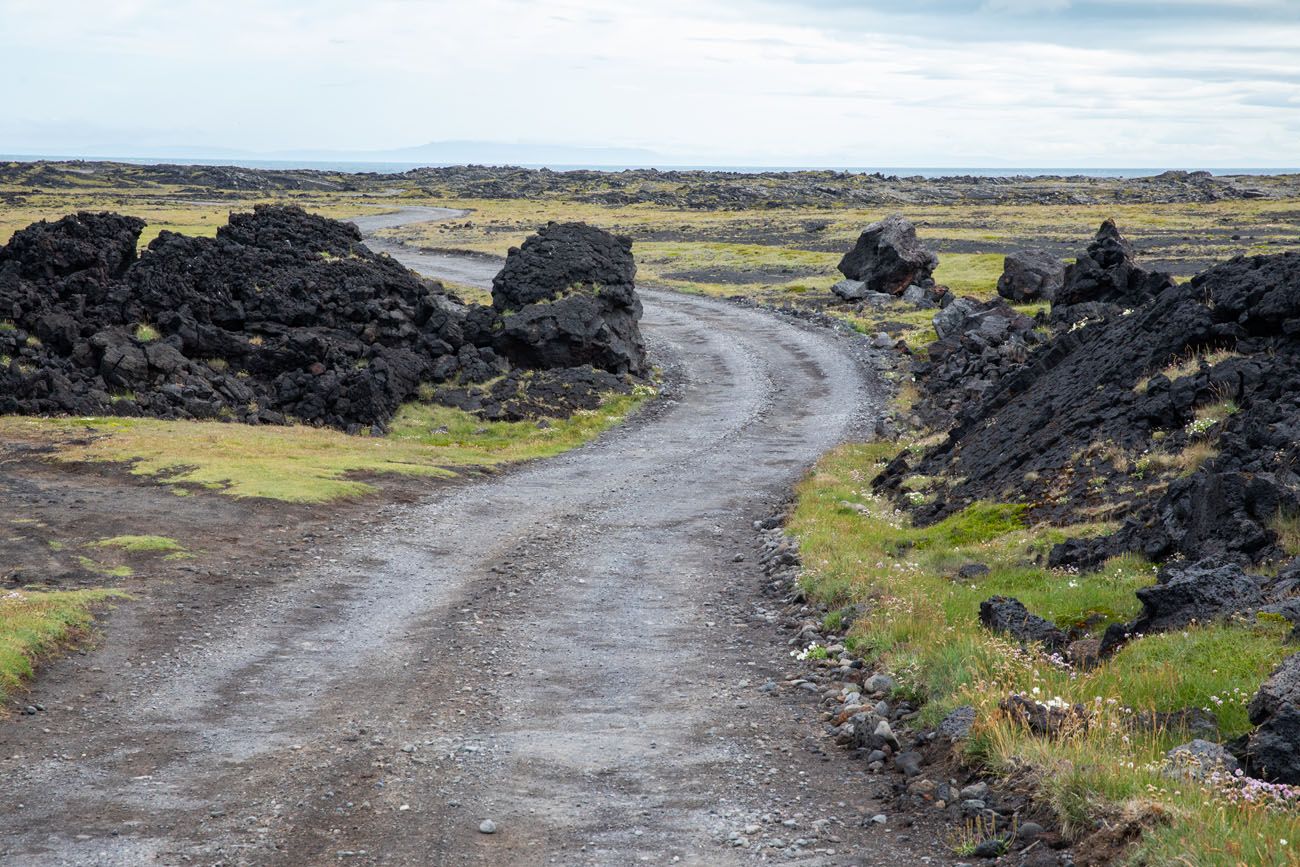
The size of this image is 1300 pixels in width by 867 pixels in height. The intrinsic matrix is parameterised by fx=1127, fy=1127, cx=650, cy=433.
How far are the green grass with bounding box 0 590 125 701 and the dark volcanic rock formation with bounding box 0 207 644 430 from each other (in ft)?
66.6

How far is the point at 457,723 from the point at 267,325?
33.1m

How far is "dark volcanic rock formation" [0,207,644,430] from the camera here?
38.6 metres

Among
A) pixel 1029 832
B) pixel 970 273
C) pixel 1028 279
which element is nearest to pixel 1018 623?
pixel 1029 832

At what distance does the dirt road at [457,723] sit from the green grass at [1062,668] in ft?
4.39

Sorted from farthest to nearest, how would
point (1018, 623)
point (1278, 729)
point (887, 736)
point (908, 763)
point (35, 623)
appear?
point (35, 623)
point (1018, 623)
point (887, 736)
point (908, 763)
point (1278, 729)

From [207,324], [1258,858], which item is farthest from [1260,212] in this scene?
[1258,858]

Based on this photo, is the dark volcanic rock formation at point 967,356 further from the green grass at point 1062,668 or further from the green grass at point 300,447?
the green grass at point 1062,668

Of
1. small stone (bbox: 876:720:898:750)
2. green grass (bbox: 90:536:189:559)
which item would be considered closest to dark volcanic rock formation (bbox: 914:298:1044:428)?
green grass (bbox: 90:536:189:559)

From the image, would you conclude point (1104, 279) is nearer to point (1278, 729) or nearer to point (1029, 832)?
point (1278, 729)

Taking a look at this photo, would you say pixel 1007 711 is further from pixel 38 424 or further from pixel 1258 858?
pixel 38 424

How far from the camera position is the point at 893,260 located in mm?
71625

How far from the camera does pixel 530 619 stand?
61.6ft

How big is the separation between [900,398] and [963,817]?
118 feet

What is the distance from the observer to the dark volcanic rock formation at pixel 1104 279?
150 feet
